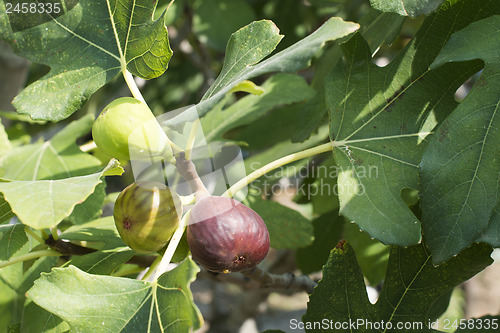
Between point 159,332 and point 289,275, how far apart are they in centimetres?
82

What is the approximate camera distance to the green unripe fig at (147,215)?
3.28ft

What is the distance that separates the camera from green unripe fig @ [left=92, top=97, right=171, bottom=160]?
0.97m

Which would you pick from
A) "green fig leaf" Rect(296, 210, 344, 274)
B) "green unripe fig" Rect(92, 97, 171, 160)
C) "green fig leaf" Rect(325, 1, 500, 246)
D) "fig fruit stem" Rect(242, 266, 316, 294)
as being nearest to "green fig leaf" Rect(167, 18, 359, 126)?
"green unripe fig" Rect(92, 97, 171, 160)

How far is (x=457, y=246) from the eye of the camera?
0.98m

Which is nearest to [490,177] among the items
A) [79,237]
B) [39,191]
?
[39,191]

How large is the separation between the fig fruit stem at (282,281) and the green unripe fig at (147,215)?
0.51m

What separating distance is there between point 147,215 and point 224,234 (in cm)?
16

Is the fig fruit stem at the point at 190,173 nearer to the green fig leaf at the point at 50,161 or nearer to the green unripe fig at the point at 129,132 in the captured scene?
the green unripe fig at the point at 129,132

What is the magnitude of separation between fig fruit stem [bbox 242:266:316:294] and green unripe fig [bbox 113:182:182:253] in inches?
20.1

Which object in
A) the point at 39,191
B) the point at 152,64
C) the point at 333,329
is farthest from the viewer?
the point at 333,329

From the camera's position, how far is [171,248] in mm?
1001

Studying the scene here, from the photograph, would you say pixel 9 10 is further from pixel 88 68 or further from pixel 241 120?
pixel 241 120

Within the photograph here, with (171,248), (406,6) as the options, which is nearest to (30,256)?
(171,248)

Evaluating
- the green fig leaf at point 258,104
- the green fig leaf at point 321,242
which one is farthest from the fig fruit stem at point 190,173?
the green fig leaf at point 321,242
